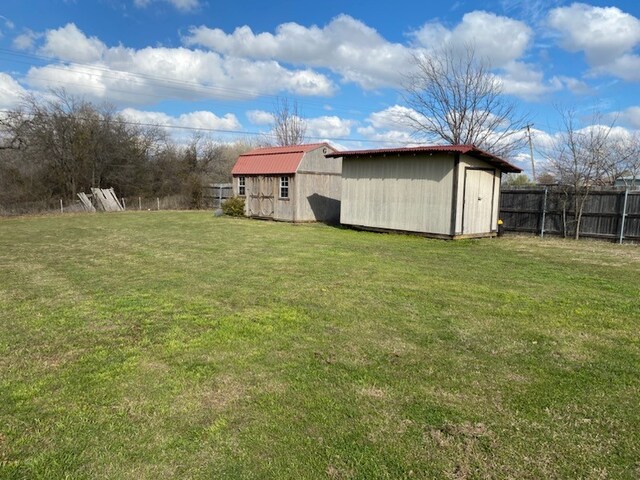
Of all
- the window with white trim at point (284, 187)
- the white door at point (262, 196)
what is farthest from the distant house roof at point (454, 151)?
the white door at point (262, 196)

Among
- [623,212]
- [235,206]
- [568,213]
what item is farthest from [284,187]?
[623,212]

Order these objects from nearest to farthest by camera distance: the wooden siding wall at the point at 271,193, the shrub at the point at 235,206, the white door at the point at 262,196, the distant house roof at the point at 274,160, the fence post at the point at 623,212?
the fence post at the point at 623,212, the distant house roof at the point at 274,160, the wooden siding wall at the point at 271,193, the white door at the point at 262,196, the shrub at the point at 235,206

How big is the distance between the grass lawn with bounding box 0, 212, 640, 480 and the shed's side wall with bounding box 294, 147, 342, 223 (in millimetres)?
11626

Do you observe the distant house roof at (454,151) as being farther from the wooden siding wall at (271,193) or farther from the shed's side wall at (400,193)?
the wooden siding wall at (271,193)

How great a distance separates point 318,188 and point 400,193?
5868 mm

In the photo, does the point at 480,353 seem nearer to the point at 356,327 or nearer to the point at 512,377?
the point at 512,377

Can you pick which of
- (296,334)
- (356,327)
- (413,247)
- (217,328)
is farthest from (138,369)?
(413,247)

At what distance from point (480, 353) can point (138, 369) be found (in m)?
3.00

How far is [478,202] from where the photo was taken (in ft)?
44.9

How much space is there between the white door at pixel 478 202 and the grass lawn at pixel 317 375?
5.98 metres

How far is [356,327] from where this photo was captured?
183 inches

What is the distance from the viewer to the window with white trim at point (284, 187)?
19.1m

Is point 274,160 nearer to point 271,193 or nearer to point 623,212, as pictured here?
point 271,193

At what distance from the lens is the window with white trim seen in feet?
62.7
